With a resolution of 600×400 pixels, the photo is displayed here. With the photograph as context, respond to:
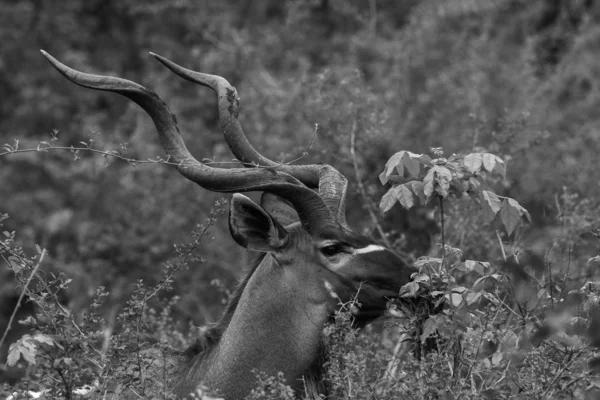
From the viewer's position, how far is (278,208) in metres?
6.65

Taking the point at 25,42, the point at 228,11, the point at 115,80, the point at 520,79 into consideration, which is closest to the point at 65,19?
the point at 25,42

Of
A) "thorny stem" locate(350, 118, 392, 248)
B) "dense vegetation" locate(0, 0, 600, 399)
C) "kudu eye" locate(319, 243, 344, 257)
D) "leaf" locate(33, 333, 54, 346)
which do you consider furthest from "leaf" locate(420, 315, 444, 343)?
"thorny stem" locate(350, 118, 392, 248)

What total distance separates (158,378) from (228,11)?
1041 cm

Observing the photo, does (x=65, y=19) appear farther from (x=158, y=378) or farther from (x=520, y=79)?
(x=158, y=378)

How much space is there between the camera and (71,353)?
503 centimetres

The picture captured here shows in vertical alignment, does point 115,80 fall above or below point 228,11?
above

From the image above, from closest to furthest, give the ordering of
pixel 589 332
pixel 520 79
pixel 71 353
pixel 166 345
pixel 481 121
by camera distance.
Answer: pixel 71 353 < pixel 166 345 < pixel 589 332 < pixel 481 121 < pixel 520 79

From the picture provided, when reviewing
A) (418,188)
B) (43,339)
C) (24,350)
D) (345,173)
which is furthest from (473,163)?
(345,173)

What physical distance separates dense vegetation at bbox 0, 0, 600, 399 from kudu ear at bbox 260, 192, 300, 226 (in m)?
0.79

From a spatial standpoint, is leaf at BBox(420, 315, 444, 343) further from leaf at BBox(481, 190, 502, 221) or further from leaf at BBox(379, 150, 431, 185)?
leaf at BBox(379, 150, 431, 185)

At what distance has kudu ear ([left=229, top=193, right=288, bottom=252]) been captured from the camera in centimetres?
588

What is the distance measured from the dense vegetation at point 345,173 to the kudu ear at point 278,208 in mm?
791

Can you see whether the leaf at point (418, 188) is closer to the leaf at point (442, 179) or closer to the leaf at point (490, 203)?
the leaf at point (442, 179)

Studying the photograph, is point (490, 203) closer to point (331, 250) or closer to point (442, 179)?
point (442, 179)
